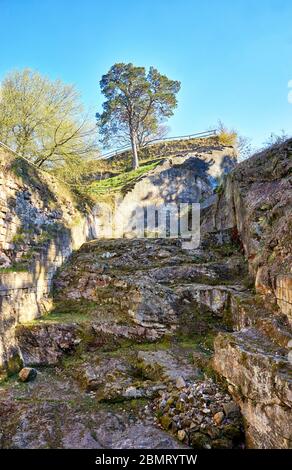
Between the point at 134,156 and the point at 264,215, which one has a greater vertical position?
the point at 134,156

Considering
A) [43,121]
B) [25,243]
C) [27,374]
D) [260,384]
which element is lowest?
[27,374]

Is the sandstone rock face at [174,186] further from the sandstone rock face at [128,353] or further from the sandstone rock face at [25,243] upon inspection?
the sandstone rock face at [128,353]

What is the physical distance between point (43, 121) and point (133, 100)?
13.3 meters

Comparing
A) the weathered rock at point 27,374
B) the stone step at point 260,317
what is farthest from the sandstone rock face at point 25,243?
the stone step at point 260,317

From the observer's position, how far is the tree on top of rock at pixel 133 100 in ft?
67.9

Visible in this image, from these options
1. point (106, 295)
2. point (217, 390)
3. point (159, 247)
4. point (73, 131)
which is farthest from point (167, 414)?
point (73, 131)

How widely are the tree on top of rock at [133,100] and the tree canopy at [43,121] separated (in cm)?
1077

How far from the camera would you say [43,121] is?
9.23 meters

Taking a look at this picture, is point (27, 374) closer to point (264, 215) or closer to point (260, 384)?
point (260, 384)

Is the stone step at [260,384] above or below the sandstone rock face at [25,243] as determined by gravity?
below

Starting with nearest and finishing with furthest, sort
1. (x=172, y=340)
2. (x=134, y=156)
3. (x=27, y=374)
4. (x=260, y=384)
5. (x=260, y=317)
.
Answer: (x=260, y=384), (x=260, y=317), (x=27, y=374), (x=172, y=340), (x=134, y=156)

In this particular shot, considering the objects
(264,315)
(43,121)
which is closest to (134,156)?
(43,121)

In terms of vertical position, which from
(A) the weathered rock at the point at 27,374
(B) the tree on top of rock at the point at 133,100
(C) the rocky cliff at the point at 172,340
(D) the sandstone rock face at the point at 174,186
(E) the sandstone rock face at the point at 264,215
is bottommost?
(A) the weathered rock at the point at 27,374

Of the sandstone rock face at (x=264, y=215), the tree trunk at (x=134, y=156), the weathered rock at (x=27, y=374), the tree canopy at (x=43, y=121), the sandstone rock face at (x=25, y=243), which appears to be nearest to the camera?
→ the sandstone rock face at (x=264, y=215)
